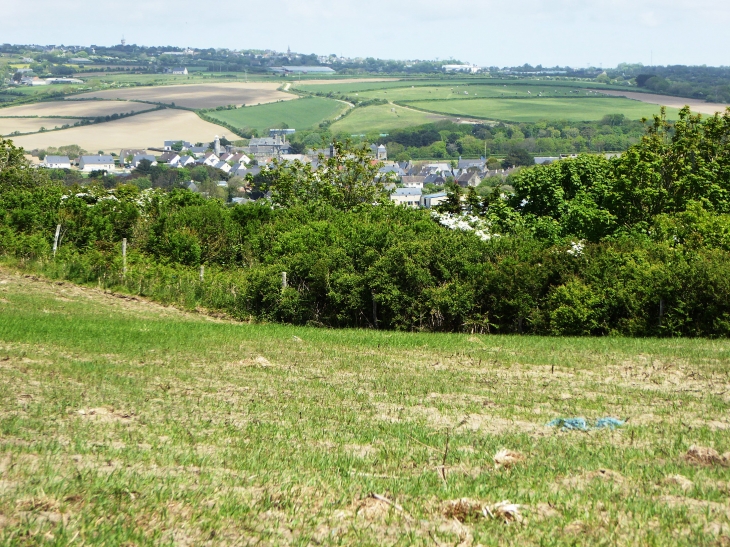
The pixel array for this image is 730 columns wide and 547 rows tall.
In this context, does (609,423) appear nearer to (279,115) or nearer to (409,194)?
(409,194)

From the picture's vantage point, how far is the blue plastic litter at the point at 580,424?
1167cm

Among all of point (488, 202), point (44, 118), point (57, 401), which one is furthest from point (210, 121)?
point (57, 401)

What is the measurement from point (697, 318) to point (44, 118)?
143m

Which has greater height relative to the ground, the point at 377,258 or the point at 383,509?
the point at 383,509

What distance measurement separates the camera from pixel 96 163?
113m

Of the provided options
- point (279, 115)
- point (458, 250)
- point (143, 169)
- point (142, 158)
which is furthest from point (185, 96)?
point (458, 250)

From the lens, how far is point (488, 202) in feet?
143

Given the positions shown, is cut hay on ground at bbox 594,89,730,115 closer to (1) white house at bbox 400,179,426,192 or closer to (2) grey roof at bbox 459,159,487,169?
(2) grey roof at bbox 459,159,487,169

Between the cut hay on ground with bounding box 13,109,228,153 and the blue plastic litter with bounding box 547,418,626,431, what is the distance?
118 meters

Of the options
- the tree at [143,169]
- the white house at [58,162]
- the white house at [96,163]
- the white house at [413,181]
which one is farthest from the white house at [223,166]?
the white house at [413,181]

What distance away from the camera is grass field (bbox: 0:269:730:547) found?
7.45 meters

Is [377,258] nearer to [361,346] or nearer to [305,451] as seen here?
[361,346]

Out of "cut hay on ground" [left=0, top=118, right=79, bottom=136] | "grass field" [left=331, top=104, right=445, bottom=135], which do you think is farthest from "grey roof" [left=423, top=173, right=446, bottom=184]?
"cut hay on ground" [left=0, top=118, right=79, bottom=136]

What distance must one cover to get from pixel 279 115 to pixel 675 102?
79.6 m
